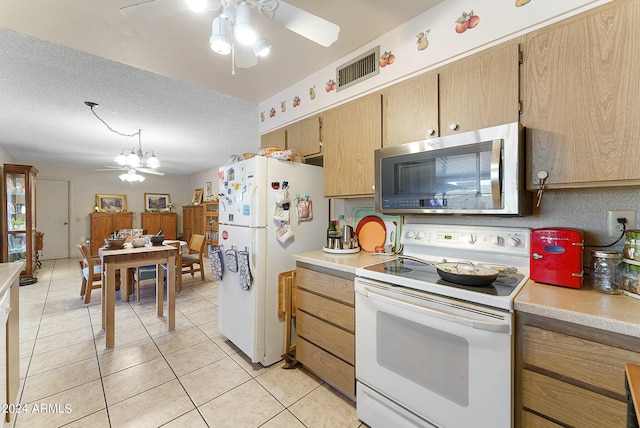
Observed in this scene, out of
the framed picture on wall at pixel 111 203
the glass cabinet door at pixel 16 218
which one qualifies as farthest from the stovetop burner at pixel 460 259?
the framed picture on wall at pixel 111 203

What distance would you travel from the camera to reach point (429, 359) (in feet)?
3.75

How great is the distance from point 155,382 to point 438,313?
1947mm

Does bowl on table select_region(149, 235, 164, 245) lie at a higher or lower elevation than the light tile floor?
higher

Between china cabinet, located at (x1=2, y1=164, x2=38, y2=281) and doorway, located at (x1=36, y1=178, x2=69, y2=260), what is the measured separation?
2.20 meters

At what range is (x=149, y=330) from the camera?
2.57m

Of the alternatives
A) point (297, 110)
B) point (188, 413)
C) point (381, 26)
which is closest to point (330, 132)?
point (297, 110)

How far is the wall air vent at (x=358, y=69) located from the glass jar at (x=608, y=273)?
154cm

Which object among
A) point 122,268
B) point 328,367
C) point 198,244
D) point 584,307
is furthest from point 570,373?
point 198,244

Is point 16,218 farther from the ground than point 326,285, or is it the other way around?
point 16,218

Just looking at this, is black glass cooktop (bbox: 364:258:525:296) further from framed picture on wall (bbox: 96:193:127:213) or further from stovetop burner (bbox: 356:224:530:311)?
framed picture on wall (bbox: 96:193:127:213)

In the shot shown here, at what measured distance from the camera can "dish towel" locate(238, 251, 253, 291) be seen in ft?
6.31

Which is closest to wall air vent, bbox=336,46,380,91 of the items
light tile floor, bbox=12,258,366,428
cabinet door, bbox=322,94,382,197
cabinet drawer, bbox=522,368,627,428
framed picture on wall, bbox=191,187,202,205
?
cabinet door, bbox=322,94,382,197

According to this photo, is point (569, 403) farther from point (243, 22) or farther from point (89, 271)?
point (89, 271)

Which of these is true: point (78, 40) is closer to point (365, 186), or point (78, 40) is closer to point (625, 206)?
point (365, 186)
